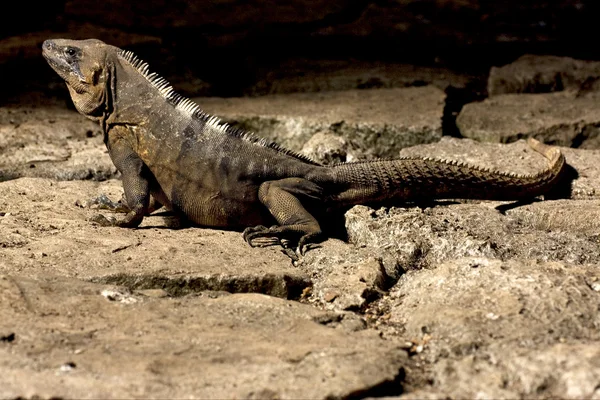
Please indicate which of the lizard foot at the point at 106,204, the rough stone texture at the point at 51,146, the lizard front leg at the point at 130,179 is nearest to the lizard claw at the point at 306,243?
the lizard front leg at the point at 130,179

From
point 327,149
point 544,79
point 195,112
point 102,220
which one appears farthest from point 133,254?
point 544,79

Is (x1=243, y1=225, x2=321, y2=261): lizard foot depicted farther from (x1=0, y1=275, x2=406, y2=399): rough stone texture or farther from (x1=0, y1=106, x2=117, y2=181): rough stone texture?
(x1=0, y1=106, x2=117, y2=181): rough stone texture

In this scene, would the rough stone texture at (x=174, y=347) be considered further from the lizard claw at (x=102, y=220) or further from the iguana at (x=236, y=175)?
the iguana at (x=236, y=175)

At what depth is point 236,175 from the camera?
4969 mm

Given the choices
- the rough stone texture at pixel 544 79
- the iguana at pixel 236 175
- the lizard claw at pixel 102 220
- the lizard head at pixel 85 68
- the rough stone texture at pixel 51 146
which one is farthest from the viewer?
the rough stone texture at pixel 544 79

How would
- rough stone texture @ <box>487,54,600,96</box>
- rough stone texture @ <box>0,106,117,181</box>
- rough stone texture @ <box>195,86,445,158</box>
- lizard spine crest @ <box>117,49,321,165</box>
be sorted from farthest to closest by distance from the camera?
rough stone texture @ <box>487,54,600,96</box> → rough stone texture @ <box>195,86,445,158</box> → rough stone texture @ <box>0,106,117,181</box> → lizard spine crest @ <box>117,49,321,165</box>

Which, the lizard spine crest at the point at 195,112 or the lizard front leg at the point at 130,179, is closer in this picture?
the lizard front leg at the point at 130,179

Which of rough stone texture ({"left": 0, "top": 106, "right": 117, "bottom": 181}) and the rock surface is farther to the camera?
rough stone texture ({"left": 0, "top": 106, "right": 117, "bottom": 181})

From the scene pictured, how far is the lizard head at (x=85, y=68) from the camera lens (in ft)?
17.1

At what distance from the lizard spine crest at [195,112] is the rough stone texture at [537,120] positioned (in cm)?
174

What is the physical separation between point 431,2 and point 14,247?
4.94 metres

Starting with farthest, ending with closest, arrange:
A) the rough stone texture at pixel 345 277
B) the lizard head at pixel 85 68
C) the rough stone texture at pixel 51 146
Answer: the rough stone texture at pixel 51 146
the lizard head at pixel 85 68
the rough stone texture at pixel 345 277

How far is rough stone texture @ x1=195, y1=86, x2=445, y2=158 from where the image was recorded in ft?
19.9

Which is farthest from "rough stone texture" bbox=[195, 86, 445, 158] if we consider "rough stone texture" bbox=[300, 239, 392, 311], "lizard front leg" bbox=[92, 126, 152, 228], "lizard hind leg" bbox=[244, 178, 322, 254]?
"rough stone texture" bbox=[300, 239, 392, 311]
